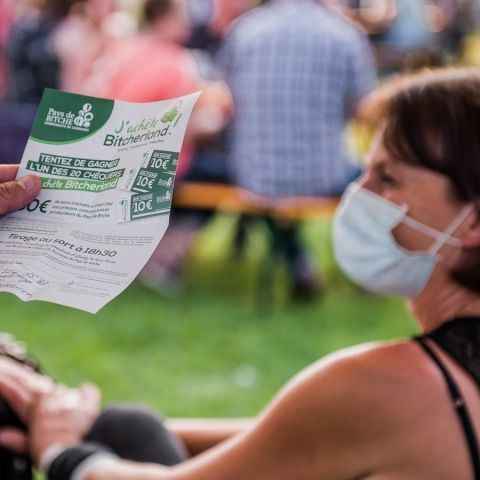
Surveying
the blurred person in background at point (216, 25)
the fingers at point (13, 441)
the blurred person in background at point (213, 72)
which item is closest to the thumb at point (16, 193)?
the fingers at point (13, 441)

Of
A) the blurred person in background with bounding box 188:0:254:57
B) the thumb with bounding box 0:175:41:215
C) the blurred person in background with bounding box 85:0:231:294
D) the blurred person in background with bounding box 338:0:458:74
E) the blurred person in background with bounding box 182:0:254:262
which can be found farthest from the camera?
the blurred person in background with bounding box 338:0:458:74

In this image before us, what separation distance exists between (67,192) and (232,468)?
69 cm

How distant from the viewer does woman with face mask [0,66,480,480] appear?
1.53 m

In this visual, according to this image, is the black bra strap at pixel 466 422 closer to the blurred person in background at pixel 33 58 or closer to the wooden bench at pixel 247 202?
the wooden bench at pixel 247 202

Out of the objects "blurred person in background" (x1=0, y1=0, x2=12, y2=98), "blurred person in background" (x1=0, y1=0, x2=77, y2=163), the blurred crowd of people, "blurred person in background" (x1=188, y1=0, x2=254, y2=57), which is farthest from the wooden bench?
"blurred person in background" (x1=188, y1=0, x2=254, y2=57)

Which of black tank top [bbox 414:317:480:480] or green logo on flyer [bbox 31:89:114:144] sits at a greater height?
green logo on flyer [bbox 31:89:114:144]

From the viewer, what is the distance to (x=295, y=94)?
5180mm

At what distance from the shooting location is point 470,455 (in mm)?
1512

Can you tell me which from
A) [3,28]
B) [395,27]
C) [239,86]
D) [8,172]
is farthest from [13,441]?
[395,27]

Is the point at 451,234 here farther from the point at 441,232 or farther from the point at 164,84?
the point at 164,84

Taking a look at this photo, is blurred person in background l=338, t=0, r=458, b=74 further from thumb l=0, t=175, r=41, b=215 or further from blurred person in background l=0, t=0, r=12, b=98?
thumb l=0, t=175, r=41, b=215

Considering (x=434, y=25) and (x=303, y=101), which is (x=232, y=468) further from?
(x=434, y=25)

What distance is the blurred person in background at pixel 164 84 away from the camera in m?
5.12

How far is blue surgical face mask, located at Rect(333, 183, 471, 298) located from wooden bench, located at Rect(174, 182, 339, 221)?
3346mm
